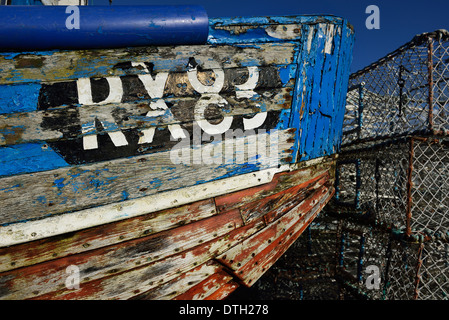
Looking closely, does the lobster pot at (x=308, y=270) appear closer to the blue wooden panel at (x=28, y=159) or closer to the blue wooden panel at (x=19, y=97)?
the blue wooden panel at (x=28, y=159)

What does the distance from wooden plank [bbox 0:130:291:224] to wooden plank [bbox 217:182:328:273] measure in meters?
0.58

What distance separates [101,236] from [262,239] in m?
1.27

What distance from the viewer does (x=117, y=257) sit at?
1.90 m

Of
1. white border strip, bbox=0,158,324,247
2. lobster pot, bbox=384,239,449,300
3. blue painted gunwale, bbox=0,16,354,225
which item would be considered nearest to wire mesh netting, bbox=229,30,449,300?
lobster pot, bbox=384,239,449,300

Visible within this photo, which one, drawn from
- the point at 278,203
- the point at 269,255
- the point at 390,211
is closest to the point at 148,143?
the point at 278,203

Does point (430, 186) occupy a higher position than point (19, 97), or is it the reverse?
point (19, 97)

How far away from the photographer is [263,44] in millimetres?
2109

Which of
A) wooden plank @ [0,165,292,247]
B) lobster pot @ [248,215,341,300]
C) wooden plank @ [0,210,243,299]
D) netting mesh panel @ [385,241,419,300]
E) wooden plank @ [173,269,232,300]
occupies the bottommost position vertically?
lobster pot @ [248,215,341,300]

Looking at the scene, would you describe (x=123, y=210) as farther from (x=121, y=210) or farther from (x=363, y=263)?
(x=363, y=263)

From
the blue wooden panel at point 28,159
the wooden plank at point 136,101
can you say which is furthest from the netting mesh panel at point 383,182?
the blue wooden panel at point 28,159

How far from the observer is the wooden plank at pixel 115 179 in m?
1.70

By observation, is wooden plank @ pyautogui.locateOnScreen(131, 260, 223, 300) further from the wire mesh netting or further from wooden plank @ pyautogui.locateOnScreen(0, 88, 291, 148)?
the wire mesh netting

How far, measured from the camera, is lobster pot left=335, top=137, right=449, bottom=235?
8.63 feet
